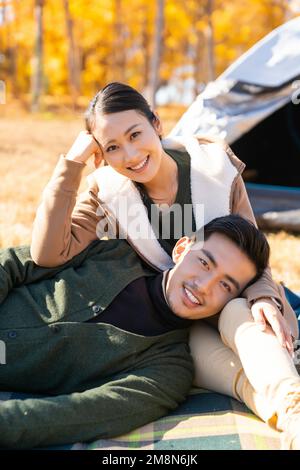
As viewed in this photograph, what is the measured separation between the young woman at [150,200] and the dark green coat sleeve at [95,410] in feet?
0.70

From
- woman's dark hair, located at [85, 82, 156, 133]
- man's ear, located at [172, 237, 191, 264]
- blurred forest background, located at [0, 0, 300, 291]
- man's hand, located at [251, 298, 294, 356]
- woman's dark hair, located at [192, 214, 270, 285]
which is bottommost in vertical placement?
blurred forest background, located at [0, 0, 300, 291]

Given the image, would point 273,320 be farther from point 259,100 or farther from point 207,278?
point 259,100

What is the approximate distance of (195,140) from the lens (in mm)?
2469

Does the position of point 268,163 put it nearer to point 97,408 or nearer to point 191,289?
point 191,289

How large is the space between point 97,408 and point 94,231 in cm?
74

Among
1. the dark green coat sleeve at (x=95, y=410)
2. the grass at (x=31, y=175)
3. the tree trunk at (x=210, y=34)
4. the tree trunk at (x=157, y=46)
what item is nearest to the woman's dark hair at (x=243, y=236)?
the dark green coat sleeve at (x=95, y=410)

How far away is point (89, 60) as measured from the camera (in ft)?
76.3

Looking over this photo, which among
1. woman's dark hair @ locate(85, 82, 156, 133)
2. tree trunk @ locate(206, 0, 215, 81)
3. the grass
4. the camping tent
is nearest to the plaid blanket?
woman's dark hair @ locate(85, 82, 156, 133)

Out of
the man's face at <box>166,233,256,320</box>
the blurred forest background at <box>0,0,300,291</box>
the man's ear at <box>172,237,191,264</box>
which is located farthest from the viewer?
the blurred forest background at <box>0,0,300,291</box>

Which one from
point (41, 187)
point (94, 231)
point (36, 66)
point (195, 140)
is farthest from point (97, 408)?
point (36, 66)

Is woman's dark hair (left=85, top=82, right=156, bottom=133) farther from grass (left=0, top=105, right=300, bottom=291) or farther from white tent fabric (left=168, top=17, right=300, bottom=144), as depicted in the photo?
white tent fabric (left=168, top=17, right=300, bottom=144)

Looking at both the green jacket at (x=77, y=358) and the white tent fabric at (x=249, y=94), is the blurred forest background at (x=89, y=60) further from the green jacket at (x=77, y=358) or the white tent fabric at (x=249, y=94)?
the green jacket at (x=77, y=358)

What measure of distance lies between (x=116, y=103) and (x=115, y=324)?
0.76 meters

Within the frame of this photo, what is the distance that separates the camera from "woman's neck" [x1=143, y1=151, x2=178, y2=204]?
2.30 metres
